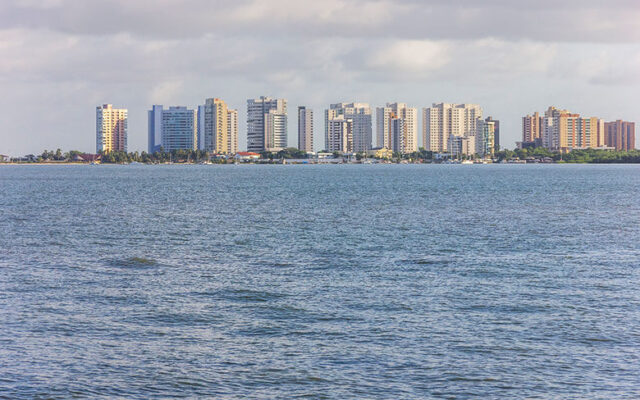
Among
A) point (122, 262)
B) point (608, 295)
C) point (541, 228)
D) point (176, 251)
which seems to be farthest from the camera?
point (541, 228)

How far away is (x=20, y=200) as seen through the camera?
331 feet

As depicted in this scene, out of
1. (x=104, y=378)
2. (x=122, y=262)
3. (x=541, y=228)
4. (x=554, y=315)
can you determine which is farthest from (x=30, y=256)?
(x=541, y=228)

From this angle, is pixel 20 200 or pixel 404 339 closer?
pixel 404 339

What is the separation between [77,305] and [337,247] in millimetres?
21604

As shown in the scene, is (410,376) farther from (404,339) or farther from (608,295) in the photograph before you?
(608,295)

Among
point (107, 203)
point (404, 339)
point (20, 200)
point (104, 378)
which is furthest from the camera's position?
point (20, 200)

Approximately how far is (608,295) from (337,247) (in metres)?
20.4

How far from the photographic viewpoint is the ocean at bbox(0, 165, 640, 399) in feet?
70.0

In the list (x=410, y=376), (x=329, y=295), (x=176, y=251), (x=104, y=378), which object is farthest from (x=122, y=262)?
(x=410, y=376)

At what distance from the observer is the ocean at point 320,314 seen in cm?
2134

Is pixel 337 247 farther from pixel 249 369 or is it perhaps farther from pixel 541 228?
pixel 249 369

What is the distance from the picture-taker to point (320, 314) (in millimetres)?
28953

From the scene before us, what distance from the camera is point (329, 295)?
32438mm

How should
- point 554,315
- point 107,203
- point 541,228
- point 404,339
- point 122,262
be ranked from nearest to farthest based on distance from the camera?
point 404,339
point 554,315
point 122,262
point 541,228
point 107,203
